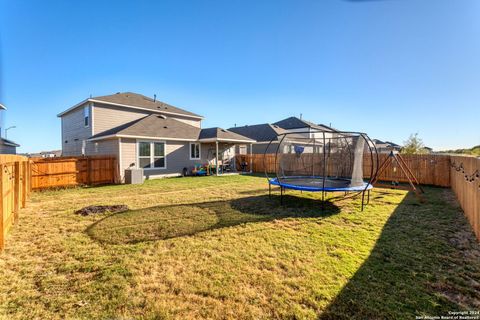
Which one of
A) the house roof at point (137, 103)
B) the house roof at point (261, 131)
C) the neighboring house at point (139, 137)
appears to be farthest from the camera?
the house roof at point (261, 131)

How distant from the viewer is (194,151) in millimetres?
16500

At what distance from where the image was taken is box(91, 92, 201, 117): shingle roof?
16.1 meters

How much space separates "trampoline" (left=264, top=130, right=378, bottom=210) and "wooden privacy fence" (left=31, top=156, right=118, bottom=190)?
8464 mm

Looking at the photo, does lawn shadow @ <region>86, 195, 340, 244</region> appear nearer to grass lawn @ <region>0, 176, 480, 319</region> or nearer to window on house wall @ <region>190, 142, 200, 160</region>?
grass lawn @ <region>0, 176, 480, 319</region>

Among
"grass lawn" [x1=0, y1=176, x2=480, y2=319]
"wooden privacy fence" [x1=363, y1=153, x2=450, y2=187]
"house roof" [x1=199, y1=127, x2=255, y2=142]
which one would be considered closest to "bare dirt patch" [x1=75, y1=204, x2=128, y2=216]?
"grass lawn" [x1=0, y1=176, x2=480, y2=319]

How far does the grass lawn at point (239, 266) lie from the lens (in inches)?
91.0

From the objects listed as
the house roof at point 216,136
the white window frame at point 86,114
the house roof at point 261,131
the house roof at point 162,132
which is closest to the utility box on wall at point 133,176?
the house roof at point 162,132

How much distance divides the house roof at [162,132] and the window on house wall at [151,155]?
55cm

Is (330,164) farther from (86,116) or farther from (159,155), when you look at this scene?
(86,116)

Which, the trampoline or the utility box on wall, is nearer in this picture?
the trampoline

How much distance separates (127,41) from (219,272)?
1298cm

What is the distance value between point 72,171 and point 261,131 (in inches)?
696

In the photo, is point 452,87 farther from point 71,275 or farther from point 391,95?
point 71,275

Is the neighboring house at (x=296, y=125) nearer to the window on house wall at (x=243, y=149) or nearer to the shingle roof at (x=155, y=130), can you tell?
the window on house wall at (x=243, y=149)
